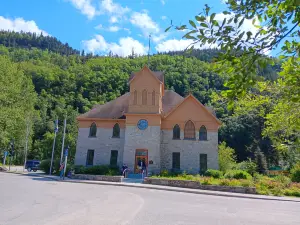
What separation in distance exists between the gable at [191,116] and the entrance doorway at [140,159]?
459 centimetres

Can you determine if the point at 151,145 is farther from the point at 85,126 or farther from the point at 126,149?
the point at 85,126

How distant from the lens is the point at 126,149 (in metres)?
30.4

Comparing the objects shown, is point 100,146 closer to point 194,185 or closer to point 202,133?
point 202,133

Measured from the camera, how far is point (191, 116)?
31531 millimetres

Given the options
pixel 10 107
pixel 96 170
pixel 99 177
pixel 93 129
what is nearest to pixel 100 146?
pixel 93 129

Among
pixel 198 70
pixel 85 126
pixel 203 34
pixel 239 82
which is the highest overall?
pixel 198 70

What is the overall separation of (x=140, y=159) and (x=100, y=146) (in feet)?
19.4

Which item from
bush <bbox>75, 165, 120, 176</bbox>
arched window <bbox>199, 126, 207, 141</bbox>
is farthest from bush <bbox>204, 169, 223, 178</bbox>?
bush <bbox>75, 165, 120, 176</bbox>

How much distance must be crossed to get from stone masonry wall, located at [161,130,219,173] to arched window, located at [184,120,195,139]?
0.50 m

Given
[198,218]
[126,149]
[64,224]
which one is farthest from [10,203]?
[126,149]

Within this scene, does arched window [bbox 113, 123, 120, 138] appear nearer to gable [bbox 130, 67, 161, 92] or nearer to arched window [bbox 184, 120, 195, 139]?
gable [bbox 130, 67, 161, 92]

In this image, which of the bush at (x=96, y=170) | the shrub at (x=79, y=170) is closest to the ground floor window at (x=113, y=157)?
the bush at (x=96, y=170)

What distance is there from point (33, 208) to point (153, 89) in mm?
23435

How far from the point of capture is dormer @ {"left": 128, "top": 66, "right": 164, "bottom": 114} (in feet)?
103
